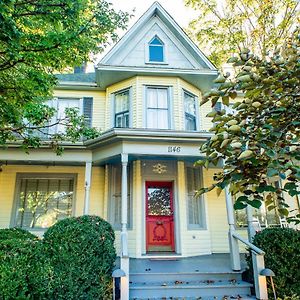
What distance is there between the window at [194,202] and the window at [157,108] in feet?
5.85

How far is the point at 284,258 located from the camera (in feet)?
18.0

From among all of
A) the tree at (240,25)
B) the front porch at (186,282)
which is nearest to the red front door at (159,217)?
the front porch at (186,282)

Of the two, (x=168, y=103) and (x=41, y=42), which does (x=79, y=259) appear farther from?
(x=168, y=103)

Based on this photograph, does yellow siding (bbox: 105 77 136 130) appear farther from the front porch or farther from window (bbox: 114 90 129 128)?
the front porch

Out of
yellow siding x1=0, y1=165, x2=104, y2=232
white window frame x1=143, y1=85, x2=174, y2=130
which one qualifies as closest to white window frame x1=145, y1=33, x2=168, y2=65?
white window frame x1=143, y1=85, x2=174, y2=130

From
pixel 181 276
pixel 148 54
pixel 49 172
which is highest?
pixel 148 54

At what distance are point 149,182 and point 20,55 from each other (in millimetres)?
5238

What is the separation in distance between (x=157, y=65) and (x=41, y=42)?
16.5 feet

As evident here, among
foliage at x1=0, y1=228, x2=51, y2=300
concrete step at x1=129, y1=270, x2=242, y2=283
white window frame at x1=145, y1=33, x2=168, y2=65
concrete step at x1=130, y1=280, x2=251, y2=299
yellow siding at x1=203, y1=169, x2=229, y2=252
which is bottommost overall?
concrete step at x1=130, y1=280, x2=251, y2=299

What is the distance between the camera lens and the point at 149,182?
8.80 m

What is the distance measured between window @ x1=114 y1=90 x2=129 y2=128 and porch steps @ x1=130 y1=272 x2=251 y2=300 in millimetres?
5057

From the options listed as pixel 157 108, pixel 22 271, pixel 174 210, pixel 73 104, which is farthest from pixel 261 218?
pixel 22 271

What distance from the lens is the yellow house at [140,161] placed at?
8.06 m

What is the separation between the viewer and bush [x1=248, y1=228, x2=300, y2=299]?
536 cm
